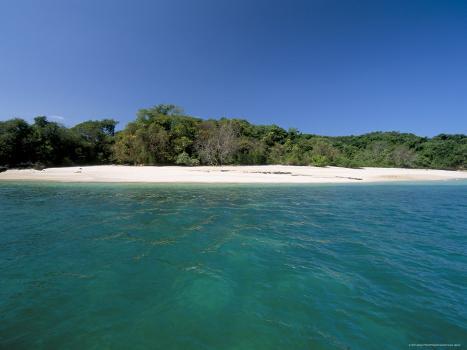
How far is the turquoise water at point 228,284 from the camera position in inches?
117

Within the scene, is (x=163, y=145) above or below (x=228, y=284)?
above

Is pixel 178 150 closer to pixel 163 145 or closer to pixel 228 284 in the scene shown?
pixel 163 145

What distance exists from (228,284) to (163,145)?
32.1 metres

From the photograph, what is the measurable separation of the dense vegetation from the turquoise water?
2707 centimetres

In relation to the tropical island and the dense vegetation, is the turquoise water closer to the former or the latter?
the tropical island

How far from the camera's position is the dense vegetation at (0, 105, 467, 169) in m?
31.4

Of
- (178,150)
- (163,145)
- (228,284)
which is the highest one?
(163,145)

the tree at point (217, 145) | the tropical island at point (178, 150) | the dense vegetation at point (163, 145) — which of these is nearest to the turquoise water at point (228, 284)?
the tropical island at point (178, 150)

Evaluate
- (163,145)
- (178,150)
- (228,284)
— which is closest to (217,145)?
(178,150)

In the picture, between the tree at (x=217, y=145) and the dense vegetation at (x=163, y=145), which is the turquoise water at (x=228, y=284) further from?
the tree at (x=217, y=145)

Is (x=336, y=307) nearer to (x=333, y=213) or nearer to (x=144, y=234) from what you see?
(x=144, y=234)

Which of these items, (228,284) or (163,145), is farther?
(163,145)

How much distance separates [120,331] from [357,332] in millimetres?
2913

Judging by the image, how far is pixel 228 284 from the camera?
4207 mm
